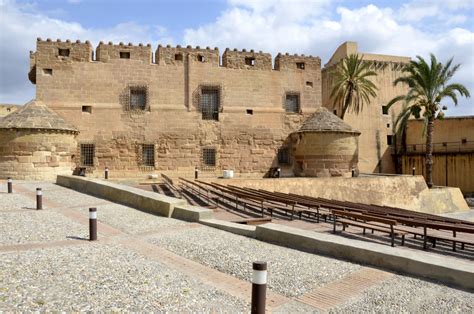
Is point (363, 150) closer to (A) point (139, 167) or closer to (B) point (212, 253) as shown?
(A) point (139, 167)

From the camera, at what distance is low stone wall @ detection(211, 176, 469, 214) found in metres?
20.0

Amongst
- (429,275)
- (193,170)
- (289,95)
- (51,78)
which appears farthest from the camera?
(289,95)

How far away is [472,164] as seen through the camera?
30203 mm

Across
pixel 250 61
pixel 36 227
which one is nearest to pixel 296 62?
pixel 250 61

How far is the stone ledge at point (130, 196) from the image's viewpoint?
10.2 metres

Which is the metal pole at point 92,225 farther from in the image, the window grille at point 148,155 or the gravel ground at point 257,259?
the window grille at point 148,155

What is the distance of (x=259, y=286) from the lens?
3.76 metres

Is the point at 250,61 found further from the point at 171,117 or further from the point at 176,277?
the point at 176,277

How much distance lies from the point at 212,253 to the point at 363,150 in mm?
29945

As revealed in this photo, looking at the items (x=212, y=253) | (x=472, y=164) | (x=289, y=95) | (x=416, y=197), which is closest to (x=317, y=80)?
(x=289, y=95)

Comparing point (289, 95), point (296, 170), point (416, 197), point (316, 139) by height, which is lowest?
point (416, 197)

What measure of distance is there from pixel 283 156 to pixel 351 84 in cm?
1081

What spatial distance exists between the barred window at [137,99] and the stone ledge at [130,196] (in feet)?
23.7

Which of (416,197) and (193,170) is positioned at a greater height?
(193,170)
